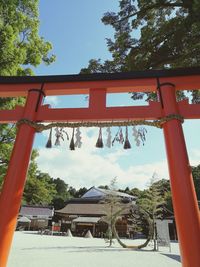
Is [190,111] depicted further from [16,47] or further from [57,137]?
[16,47]

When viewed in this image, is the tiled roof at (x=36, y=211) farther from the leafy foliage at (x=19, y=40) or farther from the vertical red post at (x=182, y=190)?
the vertical red post at (x=182, y=190)

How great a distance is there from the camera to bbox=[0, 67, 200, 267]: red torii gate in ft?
9.34

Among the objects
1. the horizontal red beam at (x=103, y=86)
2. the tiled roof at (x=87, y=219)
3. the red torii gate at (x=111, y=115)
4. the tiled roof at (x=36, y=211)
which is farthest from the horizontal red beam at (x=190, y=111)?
the tiled roof at (x=36, y=211)

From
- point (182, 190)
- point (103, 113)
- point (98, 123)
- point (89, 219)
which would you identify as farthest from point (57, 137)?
point (89, 219)

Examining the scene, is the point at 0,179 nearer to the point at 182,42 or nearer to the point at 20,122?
the point at 20,122

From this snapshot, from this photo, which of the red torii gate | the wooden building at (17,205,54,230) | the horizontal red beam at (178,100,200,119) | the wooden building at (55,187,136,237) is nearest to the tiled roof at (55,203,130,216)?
the wooden building at (55,187,136,237)

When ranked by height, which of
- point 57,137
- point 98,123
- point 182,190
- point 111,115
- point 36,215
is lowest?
point 182,190

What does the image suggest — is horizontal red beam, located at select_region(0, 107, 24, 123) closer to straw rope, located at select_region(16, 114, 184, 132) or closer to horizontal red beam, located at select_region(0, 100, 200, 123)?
horizontal red beam, located at select_region(0, 100, 200, 123)

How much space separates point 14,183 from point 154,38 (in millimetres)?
5332

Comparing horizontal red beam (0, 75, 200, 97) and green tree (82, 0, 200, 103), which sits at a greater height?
green tree (82, 0, 200, 103)

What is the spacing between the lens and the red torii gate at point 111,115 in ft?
9.34

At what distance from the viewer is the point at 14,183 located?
10.6 ft

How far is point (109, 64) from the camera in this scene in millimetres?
7445

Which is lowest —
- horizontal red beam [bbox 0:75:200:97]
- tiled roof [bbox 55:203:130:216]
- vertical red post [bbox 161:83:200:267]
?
vertical red post [bbox 161:83:200:267]
